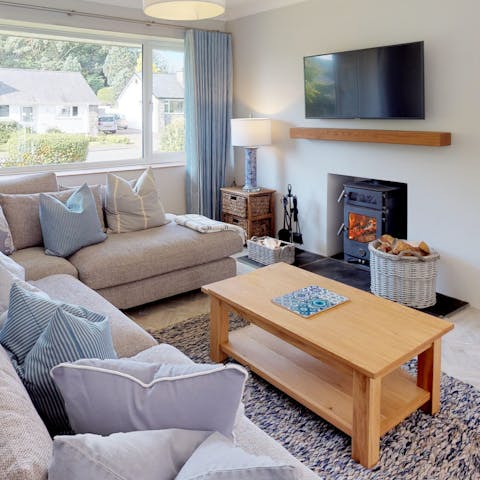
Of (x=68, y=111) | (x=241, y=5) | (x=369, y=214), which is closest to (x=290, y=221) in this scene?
(x=369, y=214)

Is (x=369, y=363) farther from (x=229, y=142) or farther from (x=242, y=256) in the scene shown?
(x=229, y=142)

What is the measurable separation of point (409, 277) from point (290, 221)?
5.50ft

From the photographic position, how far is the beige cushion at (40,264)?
9.45ft

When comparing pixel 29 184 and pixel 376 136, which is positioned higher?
pixel 376 136

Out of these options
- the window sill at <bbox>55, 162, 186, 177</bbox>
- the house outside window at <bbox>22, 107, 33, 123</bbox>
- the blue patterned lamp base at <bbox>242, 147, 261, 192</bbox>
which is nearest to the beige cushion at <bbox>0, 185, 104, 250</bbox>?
the window sill at <bbox>55, 162, 186, 177</bbox>

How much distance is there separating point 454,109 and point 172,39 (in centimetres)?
282

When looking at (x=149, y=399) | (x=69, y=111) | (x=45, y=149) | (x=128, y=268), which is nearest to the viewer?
(x=149, y=399)

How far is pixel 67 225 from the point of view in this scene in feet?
10.3

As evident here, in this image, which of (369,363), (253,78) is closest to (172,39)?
(253,78)

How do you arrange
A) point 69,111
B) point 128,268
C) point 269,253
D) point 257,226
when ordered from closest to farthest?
point 128,268 → point 269,253 → point 69,111 → point 257,226

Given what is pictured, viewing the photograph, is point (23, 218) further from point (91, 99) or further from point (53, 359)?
point (53, 359)

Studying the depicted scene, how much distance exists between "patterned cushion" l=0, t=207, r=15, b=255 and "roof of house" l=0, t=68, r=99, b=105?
5.33ft

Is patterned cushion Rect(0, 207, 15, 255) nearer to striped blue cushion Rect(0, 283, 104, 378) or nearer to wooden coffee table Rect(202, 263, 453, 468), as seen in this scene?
wooden coffee table Rect(202, 263, 453, 468)

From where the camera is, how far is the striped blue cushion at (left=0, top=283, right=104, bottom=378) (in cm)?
139
